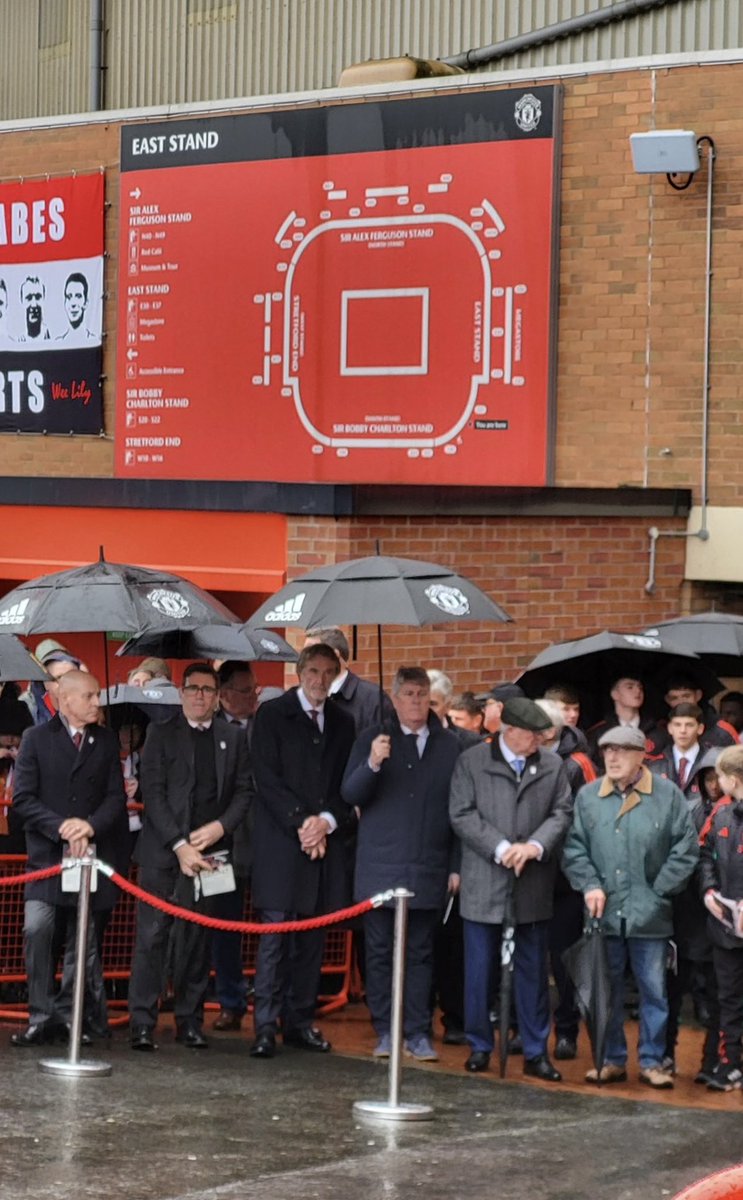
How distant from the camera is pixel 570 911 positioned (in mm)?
10359

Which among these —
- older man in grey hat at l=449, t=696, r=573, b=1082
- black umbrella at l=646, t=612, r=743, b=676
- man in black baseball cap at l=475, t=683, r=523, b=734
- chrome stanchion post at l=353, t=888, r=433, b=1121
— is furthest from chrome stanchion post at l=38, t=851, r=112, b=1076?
black umbrella at l=646, t=612, r=743, b=676

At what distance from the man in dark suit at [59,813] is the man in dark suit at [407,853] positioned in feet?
4.10

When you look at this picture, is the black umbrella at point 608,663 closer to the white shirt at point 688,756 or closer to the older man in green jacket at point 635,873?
the white shirt at point 688,756

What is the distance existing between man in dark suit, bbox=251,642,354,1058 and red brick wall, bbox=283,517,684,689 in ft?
13.8

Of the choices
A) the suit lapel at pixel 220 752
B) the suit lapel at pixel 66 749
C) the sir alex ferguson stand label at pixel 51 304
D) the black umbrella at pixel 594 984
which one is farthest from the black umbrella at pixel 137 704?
the sir alex ferguson stand label at pixel 51 304

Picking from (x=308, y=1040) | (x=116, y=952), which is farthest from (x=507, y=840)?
(x=116, y=952)

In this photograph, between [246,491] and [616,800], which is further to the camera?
[246,491]

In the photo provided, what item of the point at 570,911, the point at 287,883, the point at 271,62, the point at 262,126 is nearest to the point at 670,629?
the point at 570,911

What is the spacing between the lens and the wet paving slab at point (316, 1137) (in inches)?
298

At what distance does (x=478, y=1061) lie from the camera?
9.73m

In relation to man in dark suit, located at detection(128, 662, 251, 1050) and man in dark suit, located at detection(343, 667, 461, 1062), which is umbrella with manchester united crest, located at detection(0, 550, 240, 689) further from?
man in dark suit, located at detection(343, 667, 461, 1062)

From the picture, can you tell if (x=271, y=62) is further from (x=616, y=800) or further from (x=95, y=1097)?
(x=95, y=1097)

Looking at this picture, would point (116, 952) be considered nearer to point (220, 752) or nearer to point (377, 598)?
point (220, 752)

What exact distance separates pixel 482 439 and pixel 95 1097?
790cm
